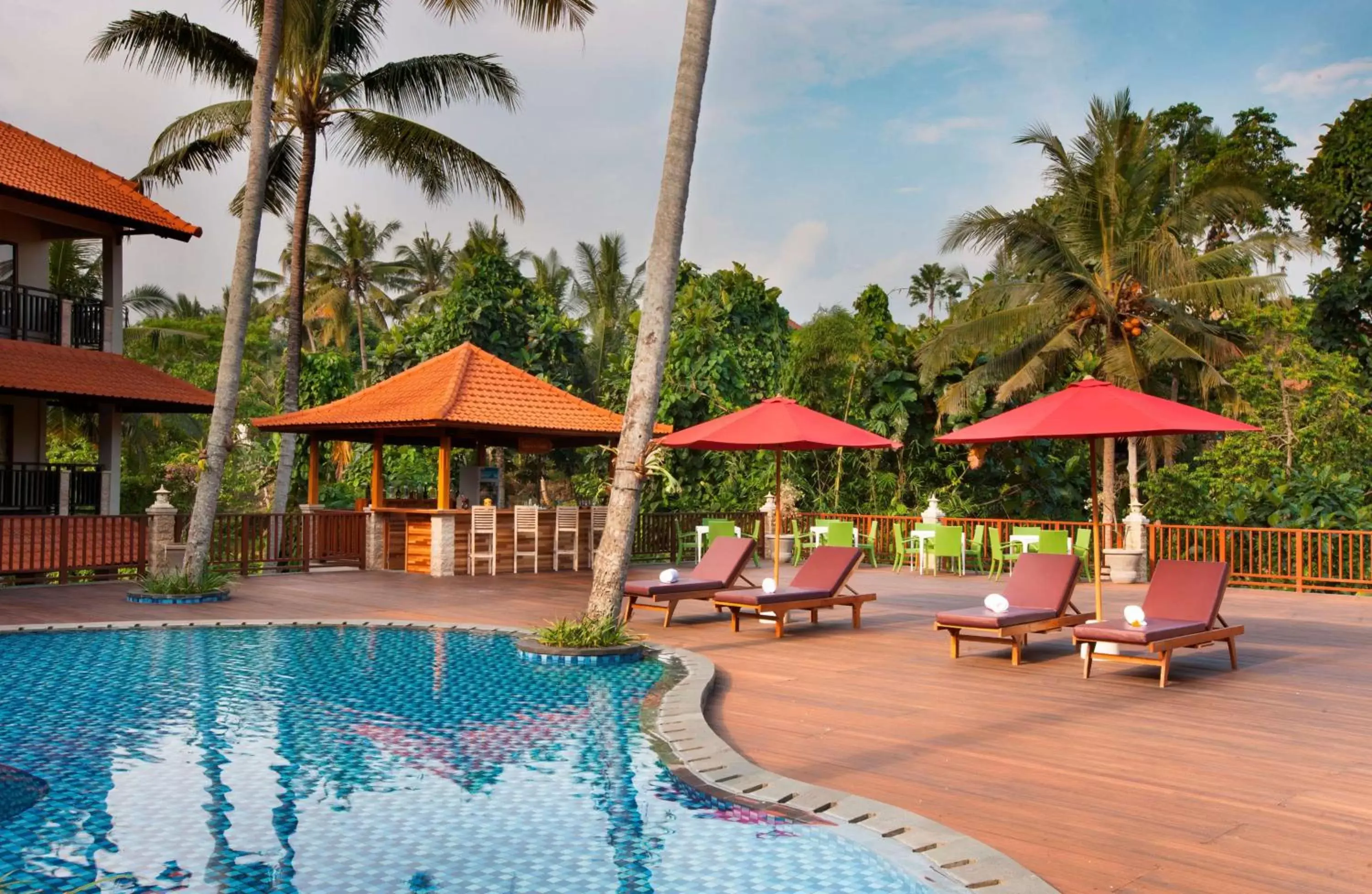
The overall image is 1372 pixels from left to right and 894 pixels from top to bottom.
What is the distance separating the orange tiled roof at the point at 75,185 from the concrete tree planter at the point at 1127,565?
17030 millimetres

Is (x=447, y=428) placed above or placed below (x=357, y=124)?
below

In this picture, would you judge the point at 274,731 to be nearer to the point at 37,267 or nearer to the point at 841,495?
the point at 37,267

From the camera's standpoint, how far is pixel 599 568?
10.1 metres

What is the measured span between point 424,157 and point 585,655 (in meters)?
14.3

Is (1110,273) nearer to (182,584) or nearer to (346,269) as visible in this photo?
(182,584)

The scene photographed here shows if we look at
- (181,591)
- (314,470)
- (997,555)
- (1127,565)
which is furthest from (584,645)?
(314,470)

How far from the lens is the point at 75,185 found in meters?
19.3

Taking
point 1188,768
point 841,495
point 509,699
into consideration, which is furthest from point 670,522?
point 1188,768

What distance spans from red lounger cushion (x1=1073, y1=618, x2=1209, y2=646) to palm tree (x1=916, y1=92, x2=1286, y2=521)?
526 inches

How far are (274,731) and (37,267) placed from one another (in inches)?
643

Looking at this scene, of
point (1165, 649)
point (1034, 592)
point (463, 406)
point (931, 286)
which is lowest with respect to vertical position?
point (1165, 649)

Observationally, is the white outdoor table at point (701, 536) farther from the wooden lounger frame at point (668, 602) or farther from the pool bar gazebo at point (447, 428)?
the wooden lounger frame at point (668, 602)

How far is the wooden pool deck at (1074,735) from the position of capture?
15.2 feet

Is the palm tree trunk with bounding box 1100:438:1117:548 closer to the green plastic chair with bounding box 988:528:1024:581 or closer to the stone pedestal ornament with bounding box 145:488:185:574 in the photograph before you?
the green plastic chair with bounding box 988:528:1024:581
